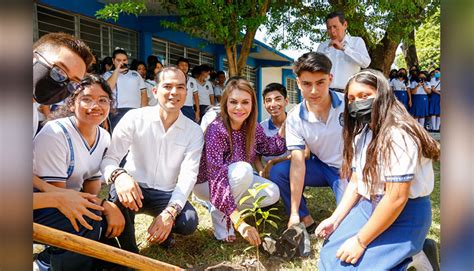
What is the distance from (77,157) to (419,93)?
327 inches

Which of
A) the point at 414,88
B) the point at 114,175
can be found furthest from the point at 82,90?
the point at 414,88

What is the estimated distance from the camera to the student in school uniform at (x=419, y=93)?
8.28 meters

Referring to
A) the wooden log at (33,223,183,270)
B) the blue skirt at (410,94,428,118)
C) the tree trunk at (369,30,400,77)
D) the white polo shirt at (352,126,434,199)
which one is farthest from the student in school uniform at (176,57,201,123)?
the wooden log at (33,223,183,270)

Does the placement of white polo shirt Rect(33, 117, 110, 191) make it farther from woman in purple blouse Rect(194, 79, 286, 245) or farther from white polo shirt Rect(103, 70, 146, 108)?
white polo shirt Rect(103, 70, 146, 108)

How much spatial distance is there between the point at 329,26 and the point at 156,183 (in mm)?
2105

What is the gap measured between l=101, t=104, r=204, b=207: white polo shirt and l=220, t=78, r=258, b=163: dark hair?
0.25 metres

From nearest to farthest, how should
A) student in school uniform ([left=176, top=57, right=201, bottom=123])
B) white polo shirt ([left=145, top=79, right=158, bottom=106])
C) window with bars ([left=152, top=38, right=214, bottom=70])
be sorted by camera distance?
1. white polo shirt ([left=145, top=79, right=158, bottom=106])
2. student in school uniform ([left=176, top=57, right=201, bottom=123])
3. window with bars ([left=152, top=38, right=214, bottom=70])

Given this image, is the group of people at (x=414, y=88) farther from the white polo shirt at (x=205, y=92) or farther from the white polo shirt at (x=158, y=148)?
the white polo shirt at (x=158, y=148)

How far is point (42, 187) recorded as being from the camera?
1888 millimetres

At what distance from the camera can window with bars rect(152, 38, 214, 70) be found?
29.5 ft

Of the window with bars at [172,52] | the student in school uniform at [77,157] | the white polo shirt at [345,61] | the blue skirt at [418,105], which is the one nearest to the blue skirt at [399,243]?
the student in school uniform at [77,157]

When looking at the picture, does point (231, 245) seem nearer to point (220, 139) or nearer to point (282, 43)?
point (220, 139)

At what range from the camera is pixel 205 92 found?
23.9ft

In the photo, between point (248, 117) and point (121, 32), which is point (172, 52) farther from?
point (248, 117)
